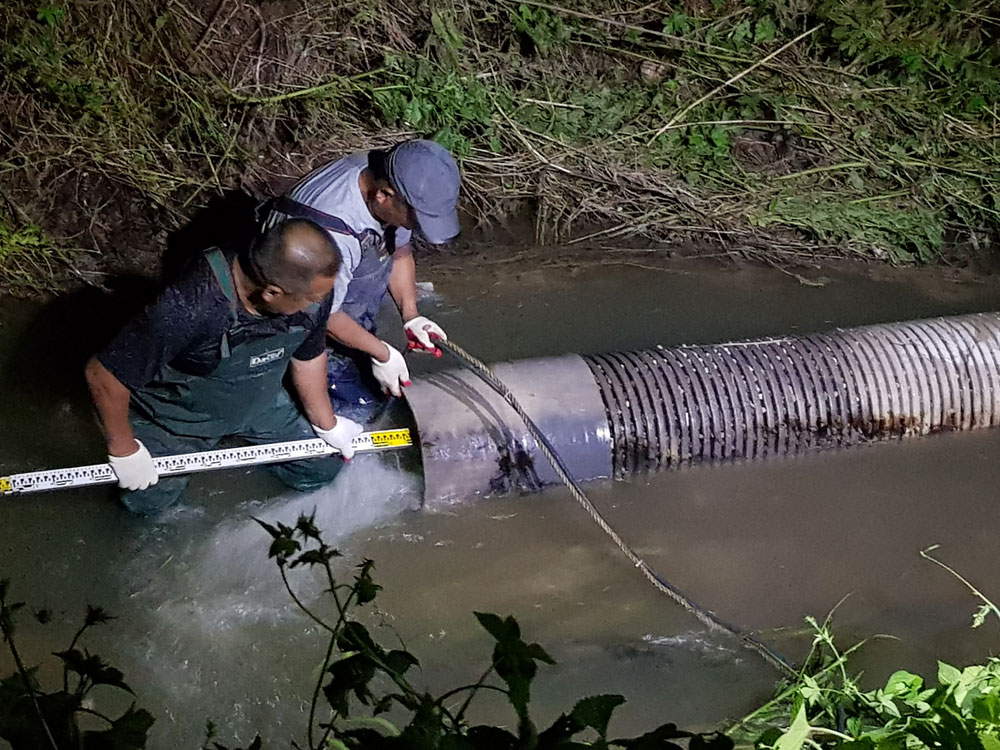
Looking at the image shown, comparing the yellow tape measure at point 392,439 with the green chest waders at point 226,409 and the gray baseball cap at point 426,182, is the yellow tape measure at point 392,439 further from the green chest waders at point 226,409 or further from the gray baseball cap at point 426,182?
the gray baseball cap at point 426,182

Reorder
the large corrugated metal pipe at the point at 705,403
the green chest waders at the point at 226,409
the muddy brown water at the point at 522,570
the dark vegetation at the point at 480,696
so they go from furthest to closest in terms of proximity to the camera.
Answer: the large corrugated metal pipe at the point at 705,403
the muddy brown water at the point at 522,570
the green chest waders at the point at 226,409
the dark vegetation at the point at 480,696

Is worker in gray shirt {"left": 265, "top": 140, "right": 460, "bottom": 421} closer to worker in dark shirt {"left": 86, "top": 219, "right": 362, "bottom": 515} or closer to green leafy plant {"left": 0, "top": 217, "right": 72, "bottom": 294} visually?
worker in dark shirt {"left": 86, "top": 219, "right": 362, "bottom": 515}

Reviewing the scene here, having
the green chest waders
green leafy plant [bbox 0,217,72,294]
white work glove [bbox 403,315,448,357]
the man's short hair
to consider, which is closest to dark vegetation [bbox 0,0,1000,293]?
green leafy plant [bbox 0,217,72,294]

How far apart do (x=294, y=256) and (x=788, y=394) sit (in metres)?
2.06

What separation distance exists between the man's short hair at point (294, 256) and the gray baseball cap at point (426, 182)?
494 mm

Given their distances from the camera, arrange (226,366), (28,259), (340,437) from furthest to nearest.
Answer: (28,259) < (340,437) < (226,366)

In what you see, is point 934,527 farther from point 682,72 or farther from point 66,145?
point 66,145

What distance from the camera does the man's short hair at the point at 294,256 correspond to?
8.12 feet

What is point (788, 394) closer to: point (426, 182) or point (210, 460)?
point (426, 182)

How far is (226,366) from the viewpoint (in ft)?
9.39

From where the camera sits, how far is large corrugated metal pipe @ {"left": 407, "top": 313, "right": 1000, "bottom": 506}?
3232 millimetres

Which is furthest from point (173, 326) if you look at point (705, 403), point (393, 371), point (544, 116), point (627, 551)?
point (544, 116)

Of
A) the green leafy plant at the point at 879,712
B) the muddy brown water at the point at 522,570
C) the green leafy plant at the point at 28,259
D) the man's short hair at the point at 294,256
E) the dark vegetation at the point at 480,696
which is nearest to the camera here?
the dark vegetation at the point at 480,696

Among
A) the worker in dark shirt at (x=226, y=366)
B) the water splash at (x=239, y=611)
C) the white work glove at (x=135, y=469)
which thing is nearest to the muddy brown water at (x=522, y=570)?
the water splash at (x=239, y=611)
